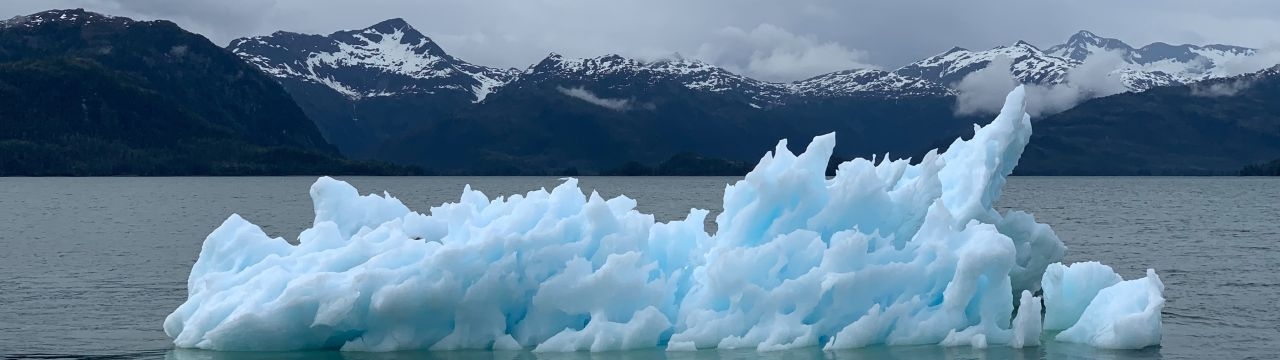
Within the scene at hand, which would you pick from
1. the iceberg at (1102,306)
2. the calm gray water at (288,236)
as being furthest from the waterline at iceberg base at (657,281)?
the calm gray water at (288,236)

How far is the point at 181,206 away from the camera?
11275 cm

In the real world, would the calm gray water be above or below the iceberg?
below

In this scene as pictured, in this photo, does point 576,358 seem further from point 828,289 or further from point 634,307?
point 828,289

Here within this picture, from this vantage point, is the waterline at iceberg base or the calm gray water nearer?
the waterline at iceberg base

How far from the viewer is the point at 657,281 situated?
25.0 meters

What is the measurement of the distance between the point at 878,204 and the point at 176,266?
102 ft

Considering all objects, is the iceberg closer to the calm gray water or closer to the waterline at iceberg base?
the waterline at iceberg base

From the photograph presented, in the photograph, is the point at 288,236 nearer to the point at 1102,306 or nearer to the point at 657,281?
the point at 657,281

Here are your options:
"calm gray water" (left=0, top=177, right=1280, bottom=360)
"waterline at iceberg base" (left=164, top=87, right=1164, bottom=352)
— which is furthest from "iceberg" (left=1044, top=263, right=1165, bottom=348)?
"calm gray water" (left=0, top=177, right=1280, bottom=360)

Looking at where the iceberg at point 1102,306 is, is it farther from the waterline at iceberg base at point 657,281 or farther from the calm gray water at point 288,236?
the calm gray water at point 288,236

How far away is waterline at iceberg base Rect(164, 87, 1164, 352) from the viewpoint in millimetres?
23969

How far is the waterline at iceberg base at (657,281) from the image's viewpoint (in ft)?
78.6

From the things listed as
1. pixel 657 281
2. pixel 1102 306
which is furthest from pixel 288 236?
pixel 1102 306

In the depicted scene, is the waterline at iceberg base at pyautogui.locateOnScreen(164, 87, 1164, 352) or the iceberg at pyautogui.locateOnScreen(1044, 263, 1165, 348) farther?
the iceberg at pyautogui.locateOnScreen(1044, 263, 1165, 348)
